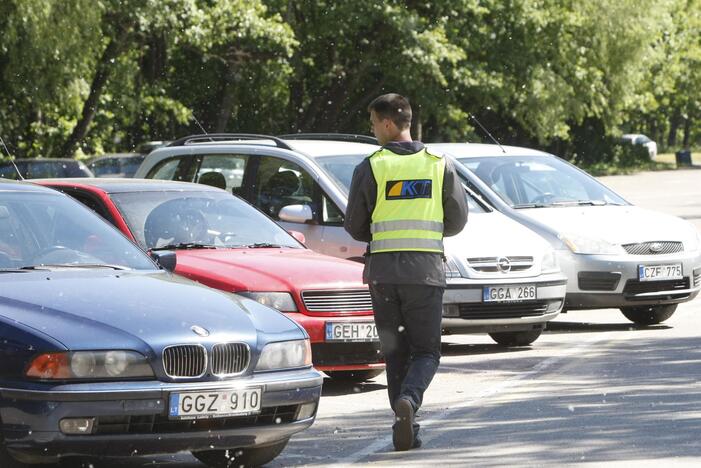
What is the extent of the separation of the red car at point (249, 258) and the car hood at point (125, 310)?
7.13ft

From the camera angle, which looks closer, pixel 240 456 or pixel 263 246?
pixel 240 456

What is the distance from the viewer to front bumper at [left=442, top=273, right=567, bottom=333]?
11.5m

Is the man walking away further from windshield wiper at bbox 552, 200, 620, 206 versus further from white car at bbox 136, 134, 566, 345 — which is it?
windshield wiper at bbox 552, 200, 620, 206

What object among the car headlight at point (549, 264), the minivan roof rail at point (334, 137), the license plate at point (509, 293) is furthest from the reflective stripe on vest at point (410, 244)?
the minivan roof rail at point (334, 137)

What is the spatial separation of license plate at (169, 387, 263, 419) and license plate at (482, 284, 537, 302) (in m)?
5.29

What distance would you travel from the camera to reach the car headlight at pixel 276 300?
9.20m

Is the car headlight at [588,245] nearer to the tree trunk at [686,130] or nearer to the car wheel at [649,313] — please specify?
the car wheel at [649,313]

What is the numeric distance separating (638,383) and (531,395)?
0.82m

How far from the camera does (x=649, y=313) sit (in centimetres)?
1370

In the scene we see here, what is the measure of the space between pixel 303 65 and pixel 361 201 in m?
36.1

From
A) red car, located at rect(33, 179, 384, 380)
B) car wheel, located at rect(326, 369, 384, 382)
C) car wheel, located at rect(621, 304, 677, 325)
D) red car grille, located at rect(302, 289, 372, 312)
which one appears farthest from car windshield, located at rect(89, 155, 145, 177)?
red car grille, located at rect(302, 289, 372, 312)

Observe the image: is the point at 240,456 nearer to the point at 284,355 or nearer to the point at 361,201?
the point at 284,355

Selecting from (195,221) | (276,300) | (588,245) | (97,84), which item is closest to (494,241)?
(588,245)

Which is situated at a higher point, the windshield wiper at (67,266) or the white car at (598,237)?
the windshield wiper at (67,266)
